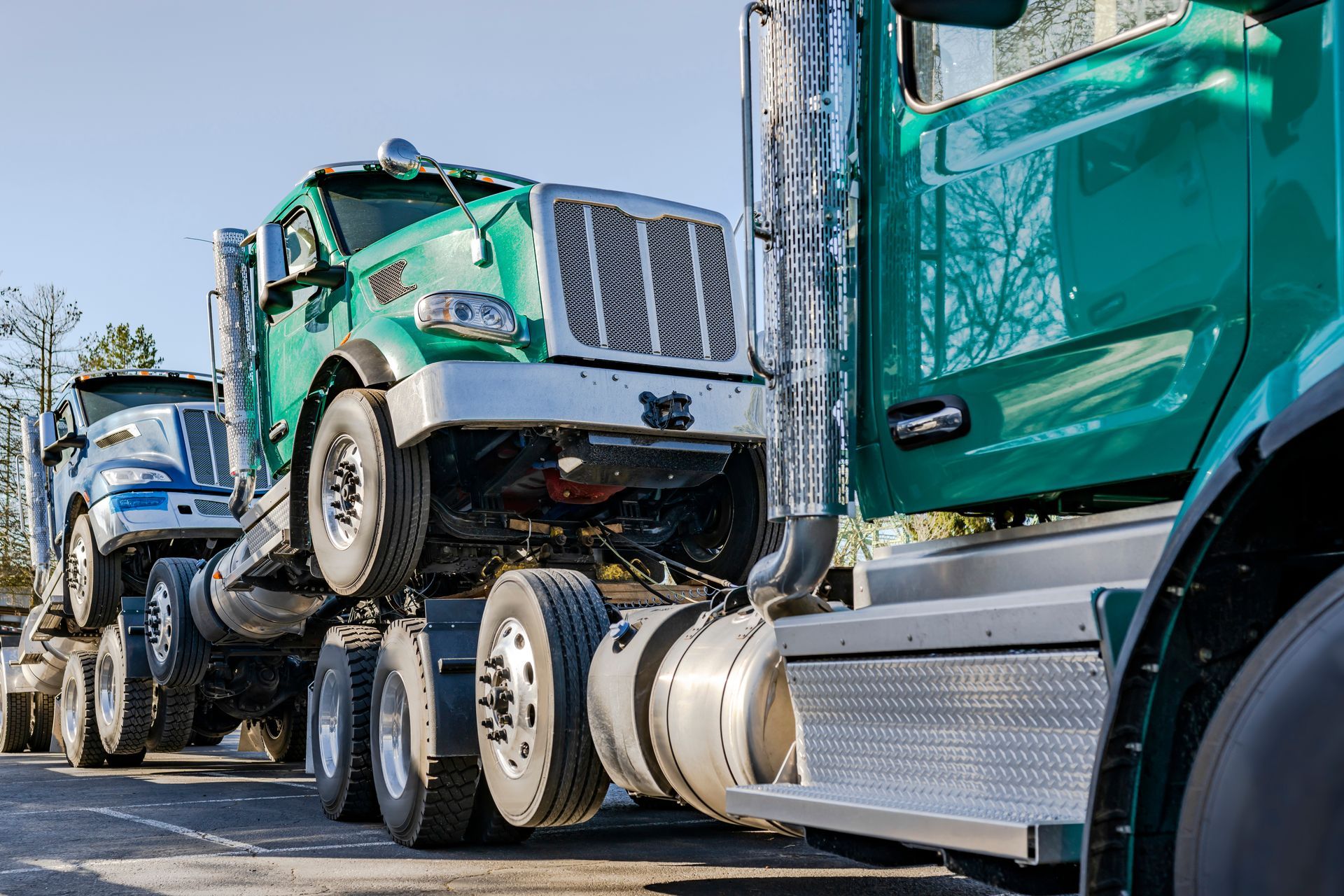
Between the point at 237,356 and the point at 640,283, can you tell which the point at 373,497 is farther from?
the point at 237,356

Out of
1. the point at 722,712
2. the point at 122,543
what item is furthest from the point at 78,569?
the point at 722,712

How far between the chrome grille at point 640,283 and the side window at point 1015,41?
2647 mm

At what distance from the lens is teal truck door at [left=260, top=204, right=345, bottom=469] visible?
23.0 feet

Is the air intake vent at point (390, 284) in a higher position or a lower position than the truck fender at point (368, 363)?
higher

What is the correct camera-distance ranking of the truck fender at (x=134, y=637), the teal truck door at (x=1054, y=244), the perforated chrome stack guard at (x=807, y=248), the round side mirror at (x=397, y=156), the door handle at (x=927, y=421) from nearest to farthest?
the teal truck door at (x=1054, y=244)
the door handle at (x=927, y=421)
the perforated chrome stack guard at (x=807, y=248)
the round side mirror at (x=397, y=156)
the truck fender at (x=134, y=637)

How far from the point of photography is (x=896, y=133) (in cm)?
324

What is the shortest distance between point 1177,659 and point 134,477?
10.8 m

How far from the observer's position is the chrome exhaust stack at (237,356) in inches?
299

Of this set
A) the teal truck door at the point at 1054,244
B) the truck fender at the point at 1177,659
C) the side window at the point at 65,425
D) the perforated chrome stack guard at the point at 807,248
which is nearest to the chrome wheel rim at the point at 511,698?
the perforated chrome stack guard at the point at 807,248

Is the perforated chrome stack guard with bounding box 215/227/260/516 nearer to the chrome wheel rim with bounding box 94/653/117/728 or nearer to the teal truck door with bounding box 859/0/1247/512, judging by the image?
the chrome wheel rim with bounding box 94/653/117/728

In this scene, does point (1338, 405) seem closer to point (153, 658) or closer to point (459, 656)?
point (459, 656)

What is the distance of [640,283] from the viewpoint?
19.5 feet

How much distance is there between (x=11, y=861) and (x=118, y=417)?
6.90 m

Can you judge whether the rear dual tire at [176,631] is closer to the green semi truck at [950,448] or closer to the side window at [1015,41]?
the green semi truck at [950,448]
